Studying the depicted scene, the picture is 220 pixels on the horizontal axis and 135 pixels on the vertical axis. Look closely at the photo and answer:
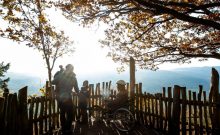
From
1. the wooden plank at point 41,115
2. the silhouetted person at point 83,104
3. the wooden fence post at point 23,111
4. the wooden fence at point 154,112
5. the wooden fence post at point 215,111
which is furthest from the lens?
the silhouetted person at point 83,104

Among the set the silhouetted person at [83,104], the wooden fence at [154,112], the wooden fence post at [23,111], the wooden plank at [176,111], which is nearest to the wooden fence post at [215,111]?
the wooden fence at [154,112]

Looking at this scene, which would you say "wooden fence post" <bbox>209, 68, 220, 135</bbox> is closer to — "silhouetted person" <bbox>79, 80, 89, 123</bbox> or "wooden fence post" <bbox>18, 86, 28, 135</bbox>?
"silhouetted person" <bbox>79, 80, 89, 123</bbox>

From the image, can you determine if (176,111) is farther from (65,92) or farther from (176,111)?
(65,92)

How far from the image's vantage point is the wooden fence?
9.00m

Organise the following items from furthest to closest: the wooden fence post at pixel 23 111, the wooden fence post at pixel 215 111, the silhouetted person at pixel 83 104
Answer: the silhouetted person at pixel 83 104
the wooden fence post at pixel 215 111
the wooden fence post at pixel 23 111

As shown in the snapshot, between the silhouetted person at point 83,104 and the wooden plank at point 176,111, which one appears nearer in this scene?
the wooden plank at point 176,111

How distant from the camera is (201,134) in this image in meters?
10.3

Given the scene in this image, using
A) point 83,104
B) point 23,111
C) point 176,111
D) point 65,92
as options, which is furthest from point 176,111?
point 23,111

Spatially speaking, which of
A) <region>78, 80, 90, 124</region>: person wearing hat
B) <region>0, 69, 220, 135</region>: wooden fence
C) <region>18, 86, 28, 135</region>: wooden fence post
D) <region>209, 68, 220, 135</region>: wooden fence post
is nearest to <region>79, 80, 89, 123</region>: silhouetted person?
<region>78, 80, 90, 124</region>: person wearing hat

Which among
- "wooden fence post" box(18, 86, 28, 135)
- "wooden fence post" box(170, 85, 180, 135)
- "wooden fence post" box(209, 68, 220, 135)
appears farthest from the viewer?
"wooden fence post" box(170, 85, 180, 135)

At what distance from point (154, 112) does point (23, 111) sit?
532cm

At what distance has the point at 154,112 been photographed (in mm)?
12250

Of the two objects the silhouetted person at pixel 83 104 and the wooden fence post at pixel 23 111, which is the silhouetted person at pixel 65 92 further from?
the silhouetted person at pixel 83 104

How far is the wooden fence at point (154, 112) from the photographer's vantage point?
900 cm
